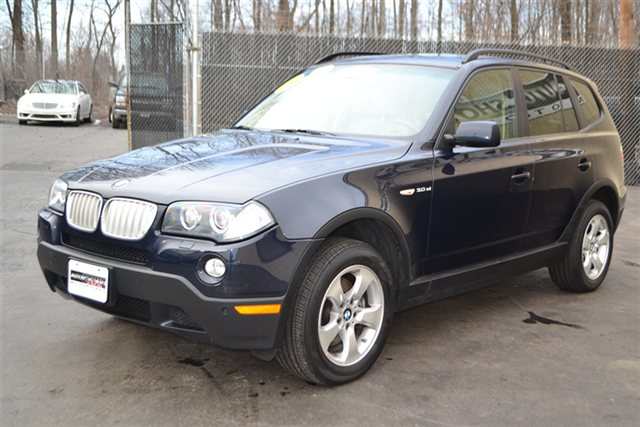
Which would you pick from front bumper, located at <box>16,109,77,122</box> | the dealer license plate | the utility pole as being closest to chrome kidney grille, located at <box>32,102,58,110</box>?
front bumper, located at <box>16,109,77,122</box>

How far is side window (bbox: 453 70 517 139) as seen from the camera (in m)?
4.20

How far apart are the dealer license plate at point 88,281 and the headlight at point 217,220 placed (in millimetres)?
422

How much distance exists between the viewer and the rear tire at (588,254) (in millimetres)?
5090

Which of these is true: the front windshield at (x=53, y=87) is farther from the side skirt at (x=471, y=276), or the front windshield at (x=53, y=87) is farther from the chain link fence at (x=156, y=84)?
the side skirt at (x=471, y=276)

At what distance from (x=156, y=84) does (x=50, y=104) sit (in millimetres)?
10897

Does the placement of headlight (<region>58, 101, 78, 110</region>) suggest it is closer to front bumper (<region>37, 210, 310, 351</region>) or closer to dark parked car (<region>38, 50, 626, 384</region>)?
dark parked car (<region>38, 50, 626, 384</region>)

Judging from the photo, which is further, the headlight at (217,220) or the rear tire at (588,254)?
the rear tire at (588,254)

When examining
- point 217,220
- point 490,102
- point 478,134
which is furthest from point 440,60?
point 217,220

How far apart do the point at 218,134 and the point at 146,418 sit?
2.01m

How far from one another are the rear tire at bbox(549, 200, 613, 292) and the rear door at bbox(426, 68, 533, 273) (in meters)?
0.80

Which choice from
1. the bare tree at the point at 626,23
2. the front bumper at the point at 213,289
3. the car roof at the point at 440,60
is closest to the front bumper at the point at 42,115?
the bare tree at the point at 626,23

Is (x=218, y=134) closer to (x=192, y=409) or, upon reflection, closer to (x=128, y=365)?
(x=128, y=365)

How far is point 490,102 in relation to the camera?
444 cm

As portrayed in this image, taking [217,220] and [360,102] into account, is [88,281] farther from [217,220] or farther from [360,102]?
[360,102]
